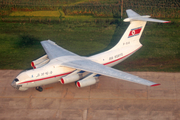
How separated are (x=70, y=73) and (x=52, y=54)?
12.5 feet

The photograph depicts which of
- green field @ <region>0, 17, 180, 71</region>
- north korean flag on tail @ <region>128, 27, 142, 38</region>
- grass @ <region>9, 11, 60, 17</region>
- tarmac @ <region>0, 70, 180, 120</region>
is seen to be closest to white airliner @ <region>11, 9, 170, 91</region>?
north korean flag on tail @ <region>128, 27, 142, 38</region>

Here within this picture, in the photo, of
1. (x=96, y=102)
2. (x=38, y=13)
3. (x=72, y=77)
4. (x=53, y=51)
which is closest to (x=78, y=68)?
(x=72, y=77)

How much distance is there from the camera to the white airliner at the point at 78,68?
22.9 metres

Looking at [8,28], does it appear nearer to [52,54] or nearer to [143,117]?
[52,54]

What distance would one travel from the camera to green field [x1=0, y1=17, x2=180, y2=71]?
29719 millimetres

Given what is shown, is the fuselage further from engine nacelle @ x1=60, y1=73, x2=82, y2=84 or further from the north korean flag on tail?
the north korean flag on tail

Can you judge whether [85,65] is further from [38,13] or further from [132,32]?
[38,13]

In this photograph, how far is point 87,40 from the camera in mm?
35125

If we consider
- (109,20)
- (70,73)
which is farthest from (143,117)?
(109,20)

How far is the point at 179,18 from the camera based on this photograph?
41188mm

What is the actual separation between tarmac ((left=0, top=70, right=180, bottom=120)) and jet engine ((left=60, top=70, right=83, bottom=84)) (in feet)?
5.09

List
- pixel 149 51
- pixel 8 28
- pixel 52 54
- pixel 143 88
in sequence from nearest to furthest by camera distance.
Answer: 1. pixel 143 88
2. pixel 52 54
3. pixel 149 51
4. pixel 8 28

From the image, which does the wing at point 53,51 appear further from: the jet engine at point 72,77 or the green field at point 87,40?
the jet engine at point 72,77

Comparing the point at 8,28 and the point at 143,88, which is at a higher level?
the point at 8,28
